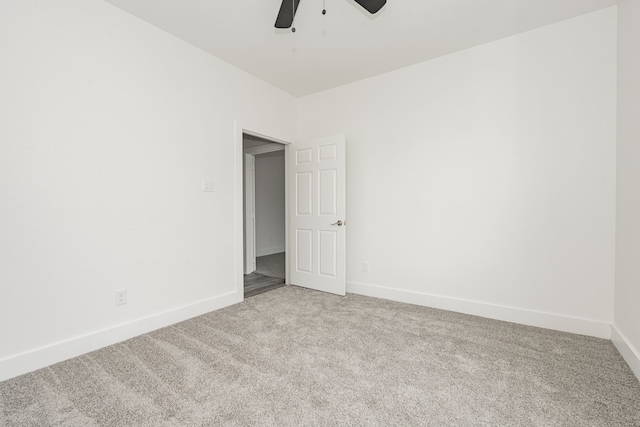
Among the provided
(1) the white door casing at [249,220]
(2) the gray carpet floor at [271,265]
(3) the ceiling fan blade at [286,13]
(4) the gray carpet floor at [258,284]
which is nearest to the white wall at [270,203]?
(2) the gray carpet floor at [271,265]

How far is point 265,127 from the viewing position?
3637mm

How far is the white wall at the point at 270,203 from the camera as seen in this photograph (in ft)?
22.4

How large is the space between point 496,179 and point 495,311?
4.21 feet

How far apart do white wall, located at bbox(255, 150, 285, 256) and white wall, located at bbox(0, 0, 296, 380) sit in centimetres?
367

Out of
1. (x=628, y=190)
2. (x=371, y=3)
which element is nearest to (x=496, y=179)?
(x=628, y=190)

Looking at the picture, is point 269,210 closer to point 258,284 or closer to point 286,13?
point 258,284

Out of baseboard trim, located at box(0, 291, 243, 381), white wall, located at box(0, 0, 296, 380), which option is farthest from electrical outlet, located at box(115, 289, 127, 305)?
baseboard trim, located at box(0, 291, 243, 381)

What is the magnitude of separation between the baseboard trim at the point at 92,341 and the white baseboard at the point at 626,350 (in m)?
3.35

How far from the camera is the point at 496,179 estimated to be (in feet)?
9.08

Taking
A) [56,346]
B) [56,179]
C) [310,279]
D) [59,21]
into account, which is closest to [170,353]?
[56,346]

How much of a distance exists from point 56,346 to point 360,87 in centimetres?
380

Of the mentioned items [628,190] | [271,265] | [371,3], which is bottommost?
[271,265]

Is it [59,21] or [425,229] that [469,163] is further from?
[59,21]

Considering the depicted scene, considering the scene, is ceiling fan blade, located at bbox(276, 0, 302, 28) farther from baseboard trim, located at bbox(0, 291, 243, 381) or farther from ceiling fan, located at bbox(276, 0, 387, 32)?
baseboard trim, located at bbox(0, 291, 243, 381)
